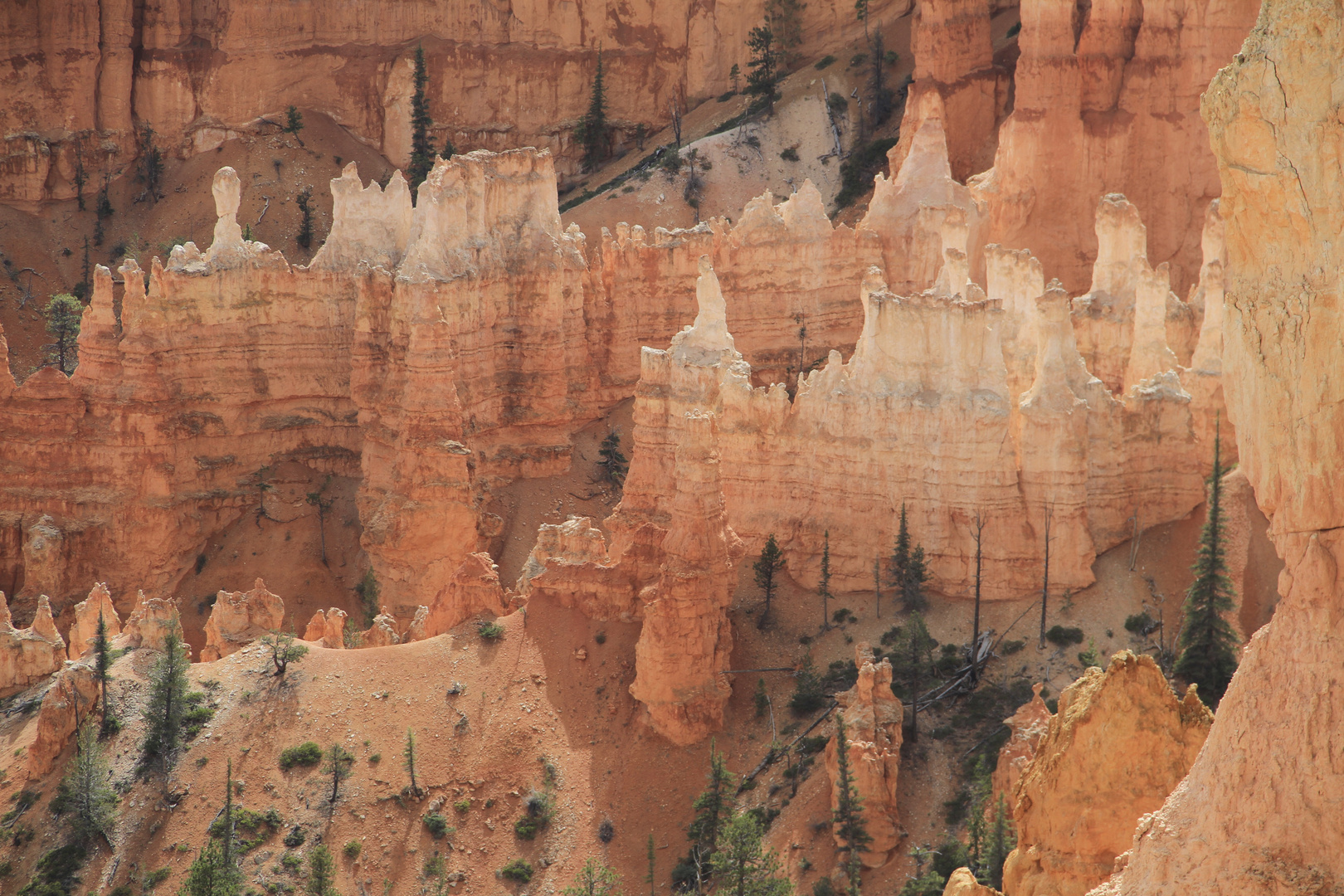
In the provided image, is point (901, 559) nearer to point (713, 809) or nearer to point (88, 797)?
point (713, 809)

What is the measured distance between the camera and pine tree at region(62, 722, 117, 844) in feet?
159

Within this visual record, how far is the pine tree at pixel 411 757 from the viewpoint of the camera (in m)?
49.5

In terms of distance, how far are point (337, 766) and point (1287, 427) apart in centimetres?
3439

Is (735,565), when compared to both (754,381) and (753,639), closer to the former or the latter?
(753,639)

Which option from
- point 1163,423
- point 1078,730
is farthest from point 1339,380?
point 1163,423

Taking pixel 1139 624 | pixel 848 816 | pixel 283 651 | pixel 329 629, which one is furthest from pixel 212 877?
pixel 1139 624

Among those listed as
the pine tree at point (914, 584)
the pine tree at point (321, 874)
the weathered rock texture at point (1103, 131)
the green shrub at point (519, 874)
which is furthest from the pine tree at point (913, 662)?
the weathered rock texture at point (1103, 131)

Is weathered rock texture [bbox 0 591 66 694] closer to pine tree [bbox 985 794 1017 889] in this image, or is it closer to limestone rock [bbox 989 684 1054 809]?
limestone rock [bbox 989 684 1054 809]

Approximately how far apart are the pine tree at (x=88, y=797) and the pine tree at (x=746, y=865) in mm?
15555

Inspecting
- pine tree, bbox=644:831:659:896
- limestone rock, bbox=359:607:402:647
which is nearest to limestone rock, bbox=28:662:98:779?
limestone rock, bbox=359:607:402:647

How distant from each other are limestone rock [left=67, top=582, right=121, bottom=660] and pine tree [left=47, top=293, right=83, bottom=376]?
25.6 metres

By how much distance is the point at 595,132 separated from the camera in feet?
329

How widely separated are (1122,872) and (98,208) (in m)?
83.2

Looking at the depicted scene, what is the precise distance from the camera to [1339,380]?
19062mm
